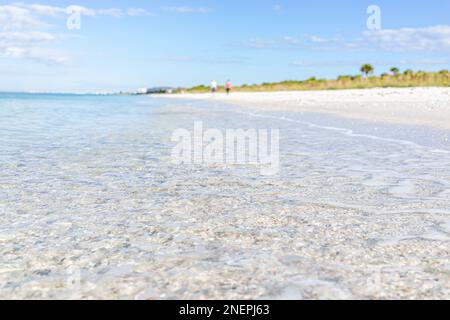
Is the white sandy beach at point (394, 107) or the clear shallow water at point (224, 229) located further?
the white sandy beach at point (394, 107)

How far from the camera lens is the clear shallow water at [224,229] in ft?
7.45

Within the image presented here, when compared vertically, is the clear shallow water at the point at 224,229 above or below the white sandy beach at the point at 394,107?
below

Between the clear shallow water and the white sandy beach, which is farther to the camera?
the white sandy beach

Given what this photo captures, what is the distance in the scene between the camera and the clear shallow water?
2270 mm

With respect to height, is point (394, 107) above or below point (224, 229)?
above

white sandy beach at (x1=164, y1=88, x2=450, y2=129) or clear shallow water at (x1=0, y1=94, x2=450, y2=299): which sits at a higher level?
white sandy beach at (x1=164, y1=88, x2=450, y2=129)

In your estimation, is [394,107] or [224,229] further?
[394,107]

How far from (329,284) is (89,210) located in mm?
2125

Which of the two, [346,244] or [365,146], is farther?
[365,146]

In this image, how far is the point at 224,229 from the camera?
3.18m
